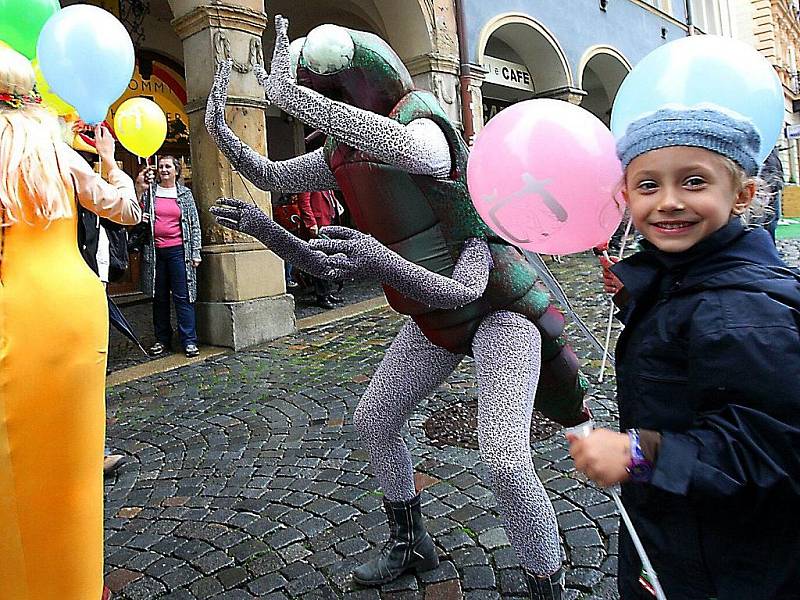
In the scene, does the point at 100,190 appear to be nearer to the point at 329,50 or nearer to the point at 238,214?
the point at 238,214

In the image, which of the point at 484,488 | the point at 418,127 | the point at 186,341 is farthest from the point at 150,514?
the point at 186,341

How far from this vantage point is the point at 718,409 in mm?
1063

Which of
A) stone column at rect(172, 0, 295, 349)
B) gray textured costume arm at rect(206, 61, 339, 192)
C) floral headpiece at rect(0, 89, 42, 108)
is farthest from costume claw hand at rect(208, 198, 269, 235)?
stone column at rect(172, 0, 295, 349)

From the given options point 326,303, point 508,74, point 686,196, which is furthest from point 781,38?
point 686,196

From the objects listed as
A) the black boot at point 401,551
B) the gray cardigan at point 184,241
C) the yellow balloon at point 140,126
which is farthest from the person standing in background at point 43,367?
the gray cardigan at point 184,241

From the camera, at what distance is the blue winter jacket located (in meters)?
1.01

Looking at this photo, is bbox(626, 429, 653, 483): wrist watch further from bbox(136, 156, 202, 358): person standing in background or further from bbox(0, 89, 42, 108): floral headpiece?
bbox(136, 156, 202, 358): person standing in background

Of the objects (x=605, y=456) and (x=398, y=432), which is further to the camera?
(x=398, y=432)

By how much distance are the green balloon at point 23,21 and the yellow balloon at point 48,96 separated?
60mm

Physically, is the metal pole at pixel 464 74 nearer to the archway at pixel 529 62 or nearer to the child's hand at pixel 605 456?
the archway at pixel 529 62

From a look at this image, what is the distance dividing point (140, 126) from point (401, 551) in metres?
3.14

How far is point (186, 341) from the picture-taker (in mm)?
6062

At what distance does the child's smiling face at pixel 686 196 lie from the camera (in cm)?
113

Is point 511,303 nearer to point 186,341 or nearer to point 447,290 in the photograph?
point 447,290
